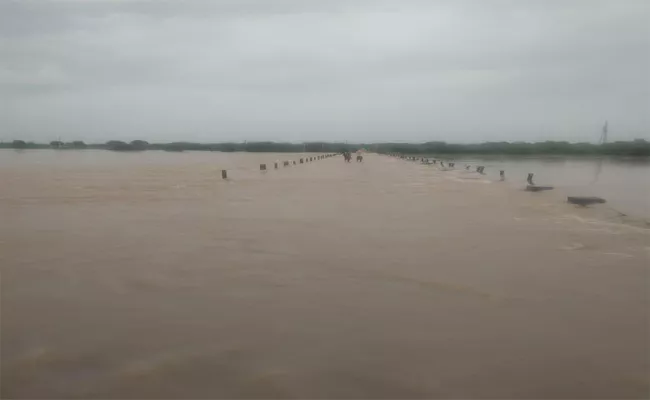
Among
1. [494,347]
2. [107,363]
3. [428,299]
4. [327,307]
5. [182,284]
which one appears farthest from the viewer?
[182,284]

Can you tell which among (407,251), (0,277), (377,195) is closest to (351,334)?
(407,251)

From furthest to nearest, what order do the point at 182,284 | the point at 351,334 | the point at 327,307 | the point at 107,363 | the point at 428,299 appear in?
the point at 182,284, the point at 428,299, the point at 327,307, the point at 351,334, the point at 107,363

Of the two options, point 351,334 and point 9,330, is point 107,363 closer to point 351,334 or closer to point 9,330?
point 9,330

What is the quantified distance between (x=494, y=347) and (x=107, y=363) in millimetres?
2803

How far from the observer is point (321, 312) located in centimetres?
428

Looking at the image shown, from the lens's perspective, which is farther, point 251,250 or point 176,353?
point 251,250

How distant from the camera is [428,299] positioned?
4707 millimetres

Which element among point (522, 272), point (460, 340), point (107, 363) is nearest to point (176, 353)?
point (107, 363)

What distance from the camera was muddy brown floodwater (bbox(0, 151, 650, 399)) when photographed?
302 cm

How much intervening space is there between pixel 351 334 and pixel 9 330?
2.77 m

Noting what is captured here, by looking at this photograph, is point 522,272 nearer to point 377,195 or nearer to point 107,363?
point 107,363

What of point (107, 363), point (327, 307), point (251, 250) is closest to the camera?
point (107, 363)

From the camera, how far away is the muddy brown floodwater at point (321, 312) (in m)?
3.02

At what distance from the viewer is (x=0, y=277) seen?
211 inches
